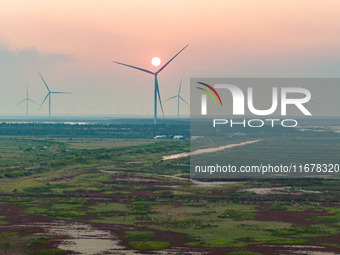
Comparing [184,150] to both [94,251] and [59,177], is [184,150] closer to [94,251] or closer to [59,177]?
[59,177]

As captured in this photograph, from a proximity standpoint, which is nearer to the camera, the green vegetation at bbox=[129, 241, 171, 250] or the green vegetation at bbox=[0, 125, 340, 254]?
the green vegetation at bbox=[129, 241, 171, 250]

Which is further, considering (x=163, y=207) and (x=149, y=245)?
(x=163, y=207)

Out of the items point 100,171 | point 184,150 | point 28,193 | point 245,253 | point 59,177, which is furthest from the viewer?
point 184,150

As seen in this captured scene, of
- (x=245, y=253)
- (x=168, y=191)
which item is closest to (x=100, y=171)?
(x=168, y=191)

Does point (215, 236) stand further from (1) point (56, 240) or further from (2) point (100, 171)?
(2) point (100, 171)

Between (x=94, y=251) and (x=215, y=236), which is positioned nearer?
(x=94, y=251)

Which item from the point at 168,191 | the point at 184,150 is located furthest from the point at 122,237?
the point at 184,150

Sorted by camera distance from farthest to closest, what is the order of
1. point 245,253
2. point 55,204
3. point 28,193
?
point 28,193 < point 55,204 < point 245,253

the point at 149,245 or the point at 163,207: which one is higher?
the point at 163,207

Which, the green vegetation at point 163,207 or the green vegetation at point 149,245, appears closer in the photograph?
the green vegetation at point 149,245
